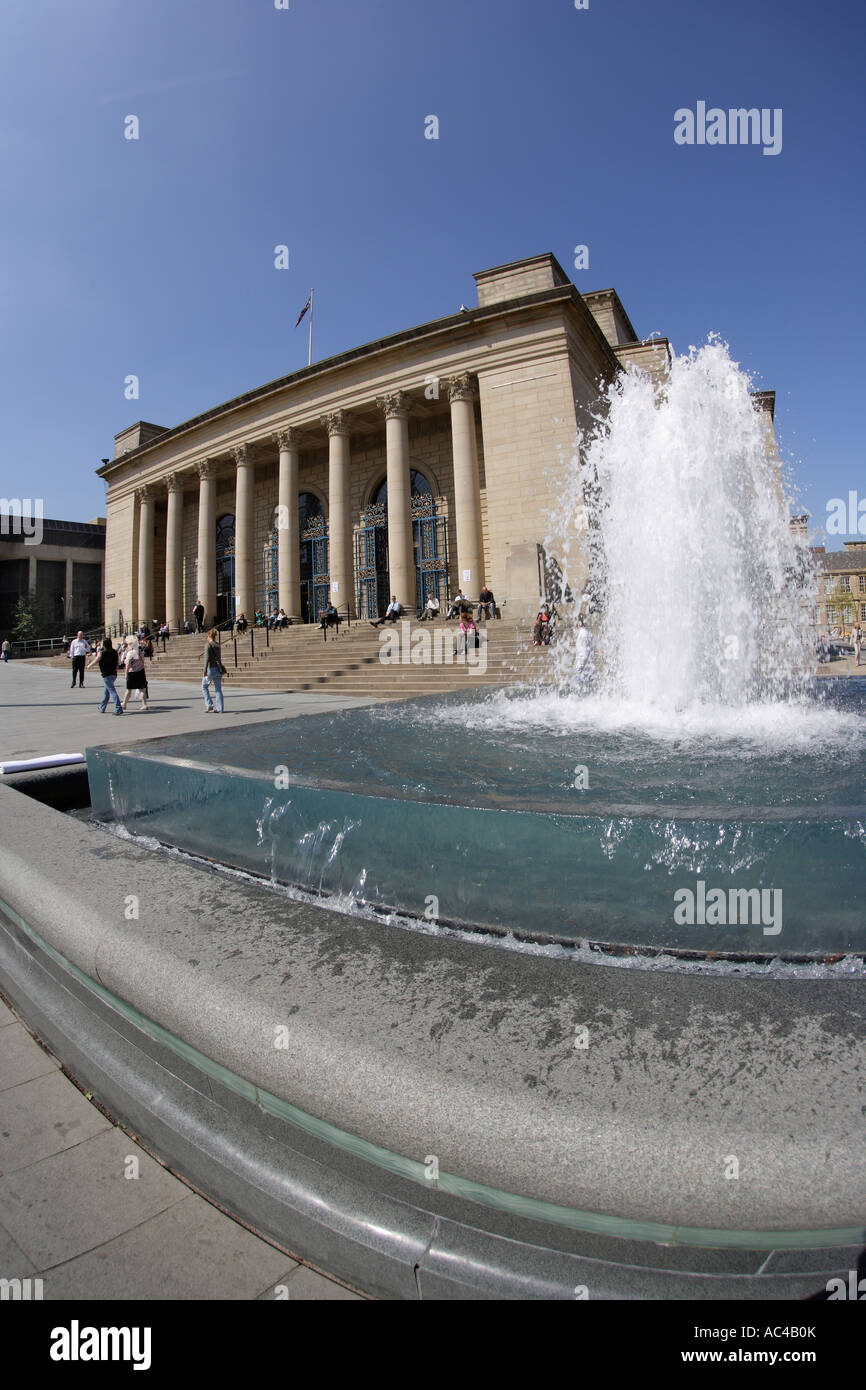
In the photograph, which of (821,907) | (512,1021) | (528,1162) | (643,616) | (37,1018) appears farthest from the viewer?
(643,616)

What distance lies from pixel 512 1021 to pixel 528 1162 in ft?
0.98

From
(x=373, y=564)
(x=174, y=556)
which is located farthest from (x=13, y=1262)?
(x=174, y=556)

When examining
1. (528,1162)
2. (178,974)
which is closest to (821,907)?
(528,1162)

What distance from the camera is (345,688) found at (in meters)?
16.4

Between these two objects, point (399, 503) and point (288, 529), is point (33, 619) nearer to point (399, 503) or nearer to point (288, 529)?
point (288, 529)

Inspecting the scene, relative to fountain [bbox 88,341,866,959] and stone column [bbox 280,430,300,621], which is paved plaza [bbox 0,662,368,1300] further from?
stone column [bbox 280,430,300,621]

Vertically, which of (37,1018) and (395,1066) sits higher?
(395,1066)

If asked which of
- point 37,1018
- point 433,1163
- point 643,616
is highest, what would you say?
point 643,616

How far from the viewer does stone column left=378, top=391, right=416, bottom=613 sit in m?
26.1

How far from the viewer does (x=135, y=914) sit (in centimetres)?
211

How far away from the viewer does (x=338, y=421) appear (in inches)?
1101

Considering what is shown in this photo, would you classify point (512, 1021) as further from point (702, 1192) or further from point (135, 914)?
point (135, 914)

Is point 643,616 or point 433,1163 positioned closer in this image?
point 433,1163
